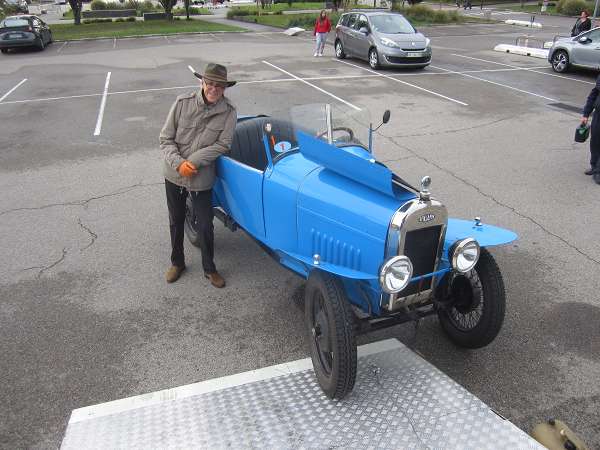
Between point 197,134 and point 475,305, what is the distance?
266 centimetres

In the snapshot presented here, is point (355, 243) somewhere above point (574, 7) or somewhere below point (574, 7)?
below

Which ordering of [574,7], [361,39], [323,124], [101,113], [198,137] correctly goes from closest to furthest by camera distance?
[323,124] → [198,137] → [101,113] → [361,39] → [574,7]

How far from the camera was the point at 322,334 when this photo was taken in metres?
3.17

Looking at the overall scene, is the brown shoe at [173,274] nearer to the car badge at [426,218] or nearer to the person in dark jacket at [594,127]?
the car badge at [426,218]

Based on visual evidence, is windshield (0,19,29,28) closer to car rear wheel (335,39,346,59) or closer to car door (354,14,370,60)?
car rear wheel (335,39,346,59)

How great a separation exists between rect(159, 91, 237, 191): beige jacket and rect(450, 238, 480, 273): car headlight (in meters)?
2.16

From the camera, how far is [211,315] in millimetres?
4195

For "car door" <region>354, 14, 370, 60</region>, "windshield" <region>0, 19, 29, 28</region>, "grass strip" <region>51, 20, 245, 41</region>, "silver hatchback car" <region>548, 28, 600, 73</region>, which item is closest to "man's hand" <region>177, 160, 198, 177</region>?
"car door" <region>354, 14, 370, 60</region>

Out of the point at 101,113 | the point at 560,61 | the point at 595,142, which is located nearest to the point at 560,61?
the point at 560,61

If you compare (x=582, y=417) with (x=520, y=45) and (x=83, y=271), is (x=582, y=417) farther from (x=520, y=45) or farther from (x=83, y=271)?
(x=520, y=45)

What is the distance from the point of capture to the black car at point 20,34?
2048 centimetres

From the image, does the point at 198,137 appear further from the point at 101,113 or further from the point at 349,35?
the point at 349,35

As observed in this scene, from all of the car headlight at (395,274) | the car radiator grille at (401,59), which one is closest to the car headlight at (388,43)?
the car radiator grille at (401,59)

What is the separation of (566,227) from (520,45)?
17.4 meters
